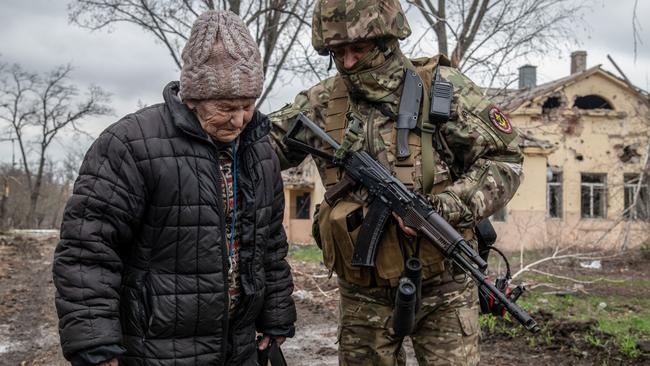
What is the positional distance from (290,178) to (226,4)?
40.0ft

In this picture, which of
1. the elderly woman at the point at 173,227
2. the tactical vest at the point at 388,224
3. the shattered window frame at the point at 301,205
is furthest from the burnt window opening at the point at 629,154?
the elderly woman at the point at 173,227

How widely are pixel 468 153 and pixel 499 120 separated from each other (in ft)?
0.72

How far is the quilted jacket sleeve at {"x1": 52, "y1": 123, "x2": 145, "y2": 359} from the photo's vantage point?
2.11 meters

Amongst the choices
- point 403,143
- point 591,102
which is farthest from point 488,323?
point 591,102

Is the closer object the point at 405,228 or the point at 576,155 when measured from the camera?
the point at 405,228

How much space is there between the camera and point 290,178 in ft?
82.1

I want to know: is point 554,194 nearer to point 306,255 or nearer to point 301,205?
point 301,205

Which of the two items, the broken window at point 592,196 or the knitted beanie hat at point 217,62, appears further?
the broken window at point 592,196

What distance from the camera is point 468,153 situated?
9.97ft

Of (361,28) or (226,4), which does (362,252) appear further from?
(226,4)

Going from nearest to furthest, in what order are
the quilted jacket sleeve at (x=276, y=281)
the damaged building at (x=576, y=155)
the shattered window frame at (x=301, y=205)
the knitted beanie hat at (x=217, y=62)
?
1. the knitted beanie hat at (x=217, y=62)
2. the quilted jacket sleeve at (x=276, y=281)
3. the damaged building at (x=576, y=155)
4. the shattered window frame at (x=301, y=205)

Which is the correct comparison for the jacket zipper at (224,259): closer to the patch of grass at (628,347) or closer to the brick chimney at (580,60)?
the patch of grass at (628,347)

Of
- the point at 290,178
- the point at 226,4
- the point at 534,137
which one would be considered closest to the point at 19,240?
the point at 290,178

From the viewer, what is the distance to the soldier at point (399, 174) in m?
2.92
